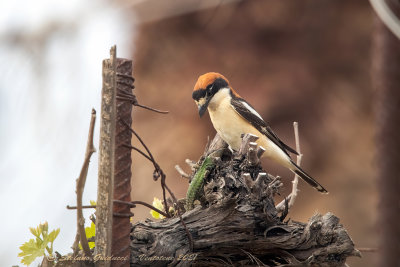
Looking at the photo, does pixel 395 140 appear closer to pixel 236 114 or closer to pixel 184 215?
pixel 236 114

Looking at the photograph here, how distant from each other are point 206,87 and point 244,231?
0.65 meters

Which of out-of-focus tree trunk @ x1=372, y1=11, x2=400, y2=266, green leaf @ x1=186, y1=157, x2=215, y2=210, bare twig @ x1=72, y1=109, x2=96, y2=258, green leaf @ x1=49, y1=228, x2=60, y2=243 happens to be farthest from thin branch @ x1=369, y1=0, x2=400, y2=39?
green leaf @ x1=49, y1=228, x2=60, y2=243

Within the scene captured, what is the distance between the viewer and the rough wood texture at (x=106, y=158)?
1.39 m

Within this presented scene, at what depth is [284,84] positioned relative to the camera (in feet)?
15.1

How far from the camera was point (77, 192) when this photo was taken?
129cm

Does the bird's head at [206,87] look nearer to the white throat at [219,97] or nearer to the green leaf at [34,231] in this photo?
the white throat at [219,97]

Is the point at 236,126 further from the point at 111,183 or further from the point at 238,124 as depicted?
the point at 111,183

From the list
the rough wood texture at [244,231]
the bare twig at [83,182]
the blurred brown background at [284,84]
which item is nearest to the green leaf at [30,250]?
the bare twig at [83,182]

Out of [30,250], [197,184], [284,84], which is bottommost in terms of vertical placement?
[30,250]

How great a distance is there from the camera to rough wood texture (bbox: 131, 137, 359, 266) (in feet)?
5.56

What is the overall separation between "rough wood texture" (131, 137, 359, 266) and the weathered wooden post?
20 centimetres

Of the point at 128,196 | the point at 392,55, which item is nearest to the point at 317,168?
the point at 392,55

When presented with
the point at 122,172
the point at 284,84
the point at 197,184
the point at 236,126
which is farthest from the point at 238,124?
the point at 284,84

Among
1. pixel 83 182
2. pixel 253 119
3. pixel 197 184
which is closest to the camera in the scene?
pixel 83 182
